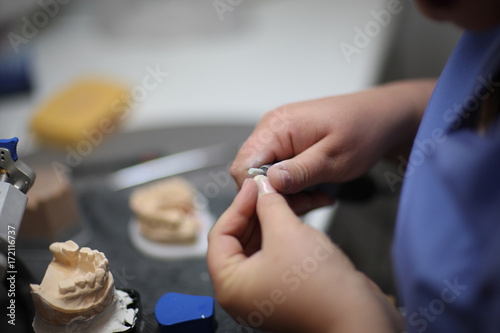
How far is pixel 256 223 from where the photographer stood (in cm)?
51

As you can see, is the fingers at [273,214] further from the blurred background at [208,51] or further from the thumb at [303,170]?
the blurred background at [208,51]

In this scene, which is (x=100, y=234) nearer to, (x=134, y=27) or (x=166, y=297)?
(x=166, y=297)

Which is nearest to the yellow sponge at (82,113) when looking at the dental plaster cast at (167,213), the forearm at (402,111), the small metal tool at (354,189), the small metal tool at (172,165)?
the small metal tool at (172,165)

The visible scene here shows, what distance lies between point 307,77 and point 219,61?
0.26 m

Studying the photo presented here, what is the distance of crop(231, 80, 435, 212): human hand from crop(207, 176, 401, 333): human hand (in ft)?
0.30

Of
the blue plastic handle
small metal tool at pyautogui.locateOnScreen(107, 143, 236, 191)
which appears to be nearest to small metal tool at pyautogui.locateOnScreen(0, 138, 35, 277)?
the blue plastic handle

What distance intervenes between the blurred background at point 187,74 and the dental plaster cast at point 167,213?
0.05 meters

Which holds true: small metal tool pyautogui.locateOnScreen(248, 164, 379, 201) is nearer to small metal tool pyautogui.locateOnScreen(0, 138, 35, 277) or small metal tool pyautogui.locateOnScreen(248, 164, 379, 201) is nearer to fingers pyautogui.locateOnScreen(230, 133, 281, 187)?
fingers pyautogui.locateOnScreen(230, 133, 281, 187)

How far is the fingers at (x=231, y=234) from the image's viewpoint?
0.44m

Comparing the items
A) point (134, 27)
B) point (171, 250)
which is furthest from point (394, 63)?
point (171, 250)

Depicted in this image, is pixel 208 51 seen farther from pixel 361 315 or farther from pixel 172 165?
pixel 361 315

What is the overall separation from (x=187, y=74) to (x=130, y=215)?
1.92 ft

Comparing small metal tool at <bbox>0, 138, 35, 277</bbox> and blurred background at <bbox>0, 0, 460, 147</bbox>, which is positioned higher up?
small metal tool at <bbox>0, 138, 35, 277</bbox>

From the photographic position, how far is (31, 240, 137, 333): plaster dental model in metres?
0.43
